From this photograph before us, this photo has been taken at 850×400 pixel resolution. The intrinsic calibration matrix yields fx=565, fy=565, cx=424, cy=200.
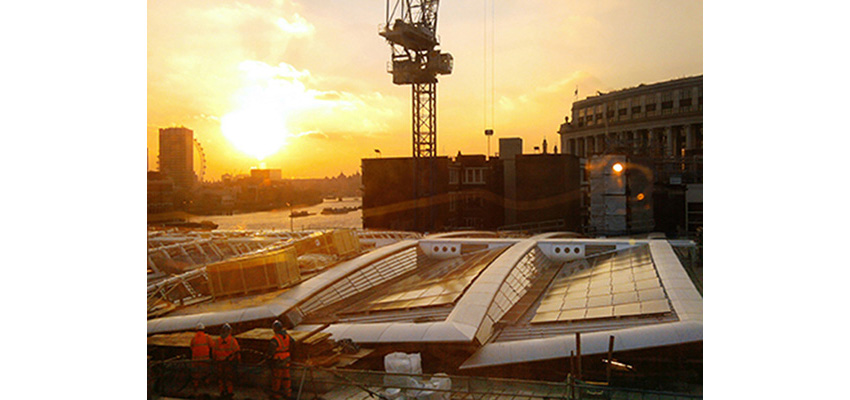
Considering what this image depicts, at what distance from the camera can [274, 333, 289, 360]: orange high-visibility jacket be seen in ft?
12.2

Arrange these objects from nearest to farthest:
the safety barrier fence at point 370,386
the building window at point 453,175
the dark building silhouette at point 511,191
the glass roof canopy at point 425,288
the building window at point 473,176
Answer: the safety barrier fence at point 370,386 < the glass roof canopy at point 425,288 < the dark building silhouette at point 511,191 < the building window at point 453,175 < the building window at point 473,176

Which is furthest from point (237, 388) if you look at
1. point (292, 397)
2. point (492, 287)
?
point (492, 287)

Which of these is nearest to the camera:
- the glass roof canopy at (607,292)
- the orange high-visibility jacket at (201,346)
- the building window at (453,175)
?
the orange high-visibility jacket at (201,346)

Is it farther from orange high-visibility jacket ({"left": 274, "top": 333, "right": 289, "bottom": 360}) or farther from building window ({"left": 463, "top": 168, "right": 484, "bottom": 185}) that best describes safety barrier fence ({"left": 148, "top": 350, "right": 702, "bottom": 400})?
building window ({"left": 463, "top": 168, "right": 484, "bottom": 185})

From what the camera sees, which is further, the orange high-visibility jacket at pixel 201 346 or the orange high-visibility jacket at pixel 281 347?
the orange high-visibility jacket at pixel 201 346

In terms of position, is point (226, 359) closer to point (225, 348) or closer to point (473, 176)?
point (225, 348)

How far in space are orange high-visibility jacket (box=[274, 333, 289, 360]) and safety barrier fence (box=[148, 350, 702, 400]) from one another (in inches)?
3.7

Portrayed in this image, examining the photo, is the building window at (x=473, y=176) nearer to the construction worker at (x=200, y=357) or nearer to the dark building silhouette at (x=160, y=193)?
the dark building silhouette at (x=160, y=193)

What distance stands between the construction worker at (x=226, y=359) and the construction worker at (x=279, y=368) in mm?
286

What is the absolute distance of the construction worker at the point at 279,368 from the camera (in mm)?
3674

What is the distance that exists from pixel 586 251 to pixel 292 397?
487 cm

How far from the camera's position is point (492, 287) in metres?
5.22

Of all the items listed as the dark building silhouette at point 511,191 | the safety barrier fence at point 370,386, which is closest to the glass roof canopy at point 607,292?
the safety barrier fence at point 370,386

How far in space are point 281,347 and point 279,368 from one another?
156mm
